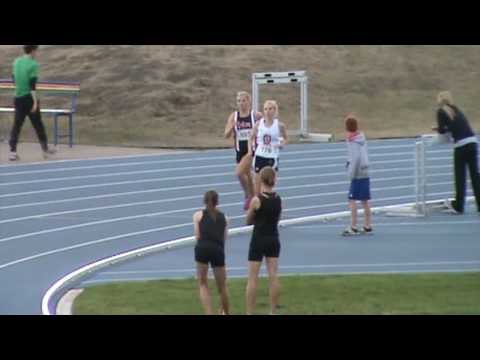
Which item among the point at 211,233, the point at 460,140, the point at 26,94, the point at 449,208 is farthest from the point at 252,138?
the point at 26,94

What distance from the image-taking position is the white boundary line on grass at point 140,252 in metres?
12.9

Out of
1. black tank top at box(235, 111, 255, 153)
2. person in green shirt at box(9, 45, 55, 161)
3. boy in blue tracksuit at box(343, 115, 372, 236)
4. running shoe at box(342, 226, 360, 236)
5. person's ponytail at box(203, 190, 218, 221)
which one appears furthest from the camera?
person in green shirt at box(9, 45, 55, 161)

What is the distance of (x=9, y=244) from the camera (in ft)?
Result: 52.2

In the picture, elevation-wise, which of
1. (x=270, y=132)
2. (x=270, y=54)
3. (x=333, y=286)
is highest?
(x=270, y=54)

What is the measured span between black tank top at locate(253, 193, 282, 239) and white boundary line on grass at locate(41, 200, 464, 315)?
2.16 meters

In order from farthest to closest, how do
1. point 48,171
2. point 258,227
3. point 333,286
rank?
point 48,171 < point 333,286 < point 258,227

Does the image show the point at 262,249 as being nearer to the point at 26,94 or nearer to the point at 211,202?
the point at 211,202

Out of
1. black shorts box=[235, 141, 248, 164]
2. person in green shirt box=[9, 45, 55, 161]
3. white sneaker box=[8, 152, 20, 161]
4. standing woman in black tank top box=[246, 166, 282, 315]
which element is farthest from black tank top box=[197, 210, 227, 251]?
white sneaker box=[8, 152, 20, 161]

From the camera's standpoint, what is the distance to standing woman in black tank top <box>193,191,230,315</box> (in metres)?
11.2

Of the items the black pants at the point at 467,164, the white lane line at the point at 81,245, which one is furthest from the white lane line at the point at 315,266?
the black pants at the point at 467,164

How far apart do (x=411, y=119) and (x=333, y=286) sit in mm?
22990

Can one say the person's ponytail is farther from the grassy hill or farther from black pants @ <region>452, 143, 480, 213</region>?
the grassy hill

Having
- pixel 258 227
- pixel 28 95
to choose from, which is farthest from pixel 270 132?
pixel 28 95
